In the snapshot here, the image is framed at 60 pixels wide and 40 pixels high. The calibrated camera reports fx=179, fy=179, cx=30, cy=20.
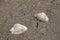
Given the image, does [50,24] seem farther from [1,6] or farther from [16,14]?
[1,6]

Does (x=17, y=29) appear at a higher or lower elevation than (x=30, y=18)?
lower

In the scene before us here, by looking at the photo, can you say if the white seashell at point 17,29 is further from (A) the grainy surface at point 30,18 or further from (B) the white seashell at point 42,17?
(B) the white seashell at point 42,17

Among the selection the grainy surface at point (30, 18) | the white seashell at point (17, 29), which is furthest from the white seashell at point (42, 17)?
the white seashell at point (17, 29)

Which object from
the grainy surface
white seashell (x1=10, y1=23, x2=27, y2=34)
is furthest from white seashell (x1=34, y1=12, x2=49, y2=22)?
white seashell (x1=10, y1=23, x2=27, y2=34)

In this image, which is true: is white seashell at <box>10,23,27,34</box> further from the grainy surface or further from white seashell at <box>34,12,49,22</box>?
white seashell at <box>34,12,49,22</box>

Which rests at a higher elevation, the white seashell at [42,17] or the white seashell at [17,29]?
the white seashell at [42,17]

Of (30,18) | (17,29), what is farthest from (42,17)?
(17,29)

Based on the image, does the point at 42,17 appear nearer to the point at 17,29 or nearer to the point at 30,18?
the point at 30,18

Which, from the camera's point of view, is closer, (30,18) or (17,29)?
(17,29)
